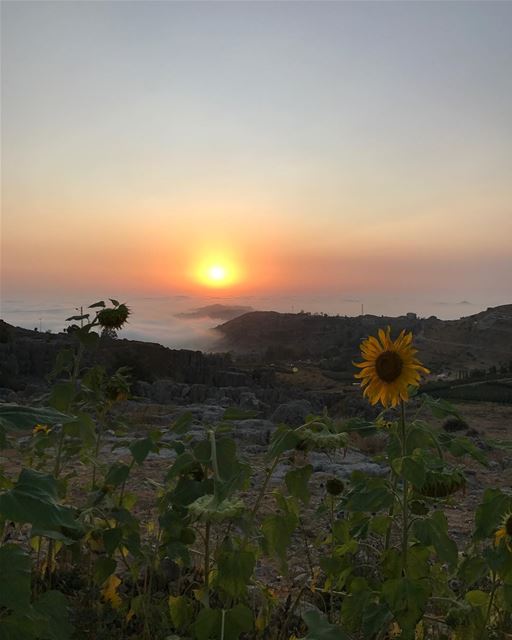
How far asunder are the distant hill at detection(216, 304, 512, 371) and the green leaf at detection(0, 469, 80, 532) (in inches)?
1727

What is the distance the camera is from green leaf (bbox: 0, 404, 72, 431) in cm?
137

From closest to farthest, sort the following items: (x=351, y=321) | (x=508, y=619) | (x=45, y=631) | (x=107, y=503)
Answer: (x=45, y=631) < (x=107, y=503) < (x=508, y=619) < (x=351, y=321)

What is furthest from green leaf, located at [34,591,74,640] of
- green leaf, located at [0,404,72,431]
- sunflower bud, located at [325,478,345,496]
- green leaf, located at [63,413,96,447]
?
sunflower bud, located at [325,478,345,496]

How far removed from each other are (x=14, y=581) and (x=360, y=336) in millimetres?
63099

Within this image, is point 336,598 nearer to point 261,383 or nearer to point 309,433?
point 309,433

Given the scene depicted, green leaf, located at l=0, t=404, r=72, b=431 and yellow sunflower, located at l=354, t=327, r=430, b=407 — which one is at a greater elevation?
yellow sunflower, located at l=354, t=327, r=430, b=407

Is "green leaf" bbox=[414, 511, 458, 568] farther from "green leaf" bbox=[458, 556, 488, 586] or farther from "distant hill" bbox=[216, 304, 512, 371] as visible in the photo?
"distant hill" bbox=[216, 304, 512, 371]

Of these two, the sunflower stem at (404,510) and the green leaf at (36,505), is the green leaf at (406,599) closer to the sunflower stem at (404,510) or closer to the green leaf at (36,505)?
the sunflower stem at (404,510)

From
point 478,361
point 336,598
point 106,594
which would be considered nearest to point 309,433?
point 106,594

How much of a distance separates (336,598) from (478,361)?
54.1 metres

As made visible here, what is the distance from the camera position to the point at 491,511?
6.44 ft

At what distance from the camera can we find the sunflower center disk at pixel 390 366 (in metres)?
2.47

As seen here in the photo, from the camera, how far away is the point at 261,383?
23078 millimetres

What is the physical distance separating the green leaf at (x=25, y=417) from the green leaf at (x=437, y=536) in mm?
1305
